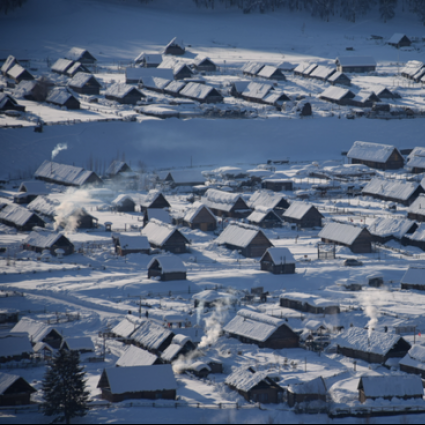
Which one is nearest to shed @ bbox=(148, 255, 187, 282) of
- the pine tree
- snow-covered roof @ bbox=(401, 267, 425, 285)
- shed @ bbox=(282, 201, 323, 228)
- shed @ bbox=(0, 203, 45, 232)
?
snow-covered roof @ bbox=(401, 267, 425, 285)

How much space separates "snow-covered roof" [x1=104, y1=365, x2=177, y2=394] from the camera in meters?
43.9

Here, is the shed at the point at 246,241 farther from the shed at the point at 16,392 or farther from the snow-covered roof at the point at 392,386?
the shed at the point at 16,392

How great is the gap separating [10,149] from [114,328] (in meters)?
43.6

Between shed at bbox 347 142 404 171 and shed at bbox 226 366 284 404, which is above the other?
shed at bbox 226 366 284 404

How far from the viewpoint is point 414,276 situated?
193ft

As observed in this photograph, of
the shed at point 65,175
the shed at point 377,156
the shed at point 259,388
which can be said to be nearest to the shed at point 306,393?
the shed at point 259,388

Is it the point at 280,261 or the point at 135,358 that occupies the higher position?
the point at 135,358

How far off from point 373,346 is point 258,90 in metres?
63.3

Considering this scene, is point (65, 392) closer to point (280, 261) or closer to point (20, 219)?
point (280, 261)

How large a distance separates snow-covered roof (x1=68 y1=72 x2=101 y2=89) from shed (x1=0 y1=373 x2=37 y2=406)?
6915 cm

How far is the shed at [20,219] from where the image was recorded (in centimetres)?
7225

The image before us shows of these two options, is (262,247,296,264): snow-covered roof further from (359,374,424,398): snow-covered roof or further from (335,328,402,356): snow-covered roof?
(359,374,424,398): snow-covered roof

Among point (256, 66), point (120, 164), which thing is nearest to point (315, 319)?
point (120, 164)

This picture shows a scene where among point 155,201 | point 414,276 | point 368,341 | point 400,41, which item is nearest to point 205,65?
point 400,41
